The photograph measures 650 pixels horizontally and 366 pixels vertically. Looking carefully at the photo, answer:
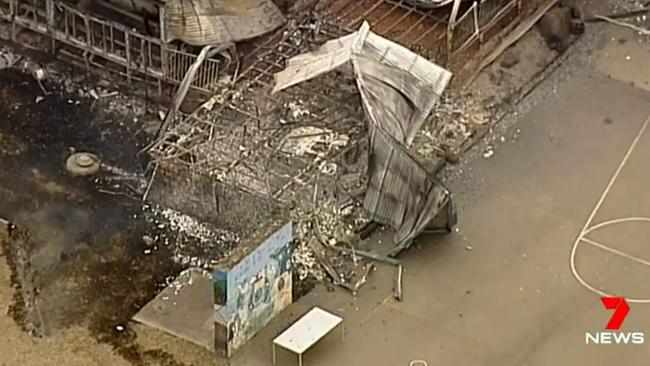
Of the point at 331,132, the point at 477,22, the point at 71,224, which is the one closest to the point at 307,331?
the point at 71,224

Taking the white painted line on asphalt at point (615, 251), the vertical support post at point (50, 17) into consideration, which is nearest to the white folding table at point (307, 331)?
the white painted line on asphalt at point (615, 251)

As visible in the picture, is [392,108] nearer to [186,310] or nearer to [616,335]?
[186,310]

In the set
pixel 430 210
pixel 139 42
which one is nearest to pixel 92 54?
pixel 139 42

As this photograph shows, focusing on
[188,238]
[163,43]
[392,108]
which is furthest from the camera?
[163,43]

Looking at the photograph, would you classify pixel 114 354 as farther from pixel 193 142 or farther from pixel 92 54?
pixel 92 54

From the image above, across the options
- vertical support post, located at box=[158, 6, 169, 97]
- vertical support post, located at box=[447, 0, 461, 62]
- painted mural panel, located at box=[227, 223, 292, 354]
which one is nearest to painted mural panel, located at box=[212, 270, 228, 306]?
painted mural panel, located at box=[227, 223, 292, 354]

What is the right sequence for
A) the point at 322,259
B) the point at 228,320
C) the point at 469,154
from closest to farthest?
the point at 228,320, the point at 322,259, the point at 469,154

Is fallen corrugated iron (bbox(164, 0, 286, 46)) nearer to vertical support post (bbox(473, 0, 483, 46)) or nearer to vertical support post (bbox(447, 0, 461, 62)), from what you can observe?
vertical support post (bbox(447, 0, 461, 62))
